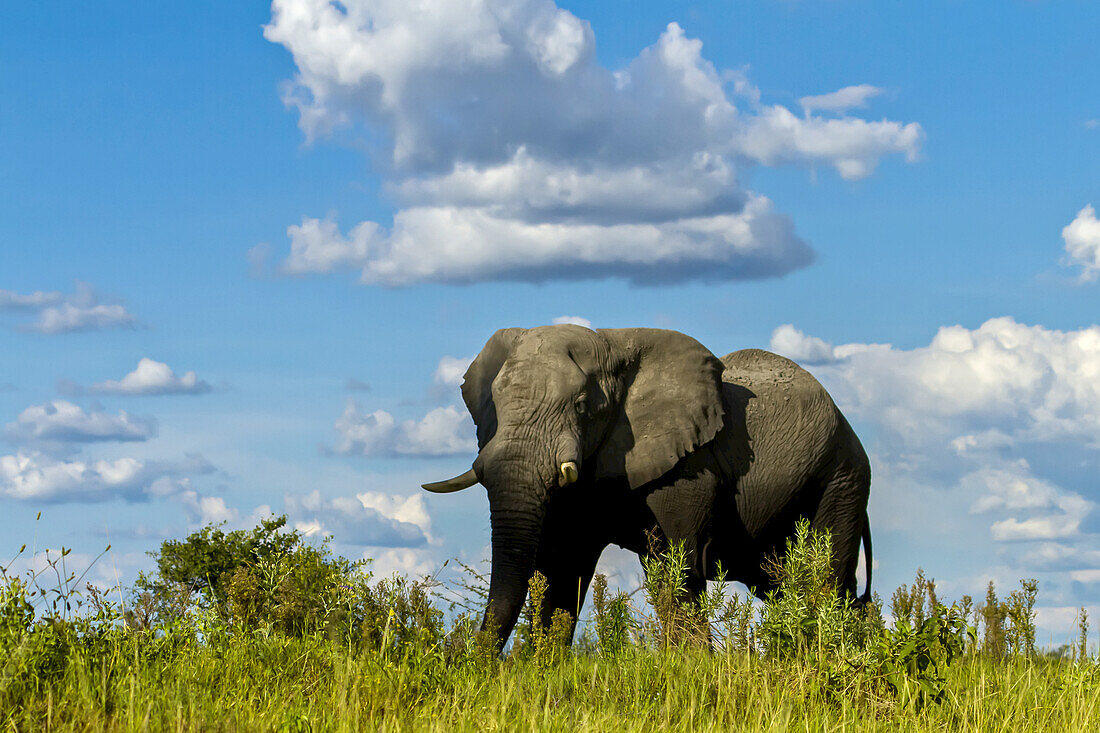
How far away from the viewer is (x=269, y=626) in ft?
24.7

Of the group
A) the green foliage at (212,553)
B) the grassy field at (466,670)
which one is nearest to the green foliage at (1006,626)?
the grassy field at (466,670)

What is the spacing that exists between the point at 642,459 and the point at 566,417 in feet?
3.54

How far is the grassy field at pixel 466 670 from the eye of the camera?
601 cm

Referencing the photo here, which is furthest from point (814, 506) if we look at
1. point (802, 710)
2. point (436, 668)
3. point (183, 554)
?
point (183, 554)

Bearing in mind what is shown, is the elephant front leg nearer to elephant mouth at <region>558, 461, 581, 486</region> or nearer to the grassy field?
elephant mouth at <region>558, 461, 581, 486</region>

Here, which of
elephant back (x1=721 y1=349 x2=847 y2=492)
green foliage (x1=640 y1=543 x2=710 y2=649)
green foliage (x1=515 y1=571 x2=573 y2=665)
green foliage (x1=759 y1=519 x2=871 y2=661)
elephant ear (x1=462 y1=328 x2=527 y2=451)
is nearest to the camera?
green foliage (x1=515 y1=571 x2=573 y2=665)

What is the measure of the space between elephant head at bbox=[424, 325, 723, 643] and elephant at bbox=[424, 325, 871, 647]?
0.01 metres

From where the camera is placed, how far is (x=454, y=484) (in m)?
11.5

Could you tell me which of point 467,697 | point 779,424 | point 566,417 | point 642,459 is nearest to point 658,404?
point 642,459

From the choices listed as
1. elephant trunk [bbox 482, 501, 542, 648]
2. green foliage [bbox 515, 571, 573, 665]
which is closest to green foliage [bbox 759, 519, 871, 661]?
green foliage [bbox 515, 571, 573, 665]

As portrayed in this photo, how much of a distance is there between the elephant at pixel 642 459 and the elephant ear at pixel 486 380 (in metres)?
0.02

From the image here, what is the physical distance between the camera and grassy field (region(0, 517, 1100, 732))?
19.7ft

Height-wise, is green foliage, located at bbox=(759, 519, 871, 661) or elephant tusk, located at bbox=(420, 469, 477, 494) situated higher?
elephant tusk, located at bbox=(420, 469, 477, 494)

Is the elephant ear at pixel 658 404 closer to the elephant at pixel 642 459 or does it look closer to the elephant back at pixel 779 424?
the elephant at pixel 642 459
